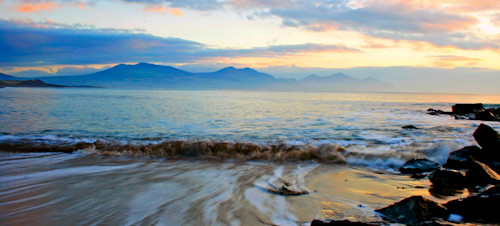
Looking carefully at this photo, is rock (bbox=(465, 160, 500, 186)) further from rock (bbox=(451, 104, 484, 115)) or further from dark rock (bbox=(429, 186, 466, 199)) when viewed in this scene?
rock (bbox=(451, 104, 484, 115))

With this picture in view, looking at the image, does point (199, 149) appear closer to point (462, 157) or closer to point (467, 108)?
point (462, 157)

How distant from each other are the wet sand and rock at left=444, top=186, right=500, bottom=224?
1.06 m

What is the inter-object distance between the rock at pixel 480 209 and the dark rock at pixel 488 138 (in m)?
4.42

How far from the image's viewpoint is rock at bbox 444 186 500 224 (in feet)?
13.0

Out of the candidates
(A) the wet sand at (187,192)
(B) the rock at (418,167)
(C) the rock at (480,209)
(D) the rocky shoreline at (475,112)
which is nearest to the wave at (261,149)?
(B) the rock at (418,167)

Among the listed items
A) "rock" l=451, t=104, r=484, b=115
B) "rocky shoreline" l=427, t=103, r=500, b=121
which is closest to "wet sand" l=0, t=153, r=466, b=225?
"rocky shoreline" l=427, t=103, r=500, b=121

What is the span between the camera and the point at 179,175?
23.5 ft

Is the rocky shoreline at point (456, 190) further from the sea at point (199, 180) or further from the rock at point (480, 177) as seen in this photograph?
the sea at point (199, 180)

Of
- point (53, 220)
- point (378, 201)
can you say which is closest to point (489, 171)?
point (378, 201)

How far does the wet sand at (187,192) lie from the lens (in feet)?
14.8

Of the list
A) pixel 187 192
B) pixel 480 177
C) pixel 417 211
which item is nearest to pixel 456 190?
pixel 480 177

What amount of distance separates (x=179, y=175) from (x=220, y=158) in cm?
238

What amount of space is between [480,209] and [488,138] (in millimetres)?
5083

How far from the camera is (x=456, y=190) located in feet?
18.7
